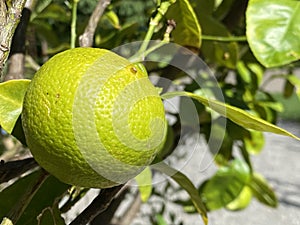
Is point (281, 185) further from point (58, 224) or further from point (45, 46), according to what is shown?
point (58, 224)

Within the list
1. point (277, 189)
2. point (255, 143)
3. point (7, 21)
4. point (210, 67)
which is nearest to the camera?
point (7, 21)

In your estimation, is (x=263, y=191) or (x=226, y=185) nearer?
(x=226, y=185)

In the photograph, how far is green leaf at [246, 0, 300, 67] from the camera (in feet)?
1.66

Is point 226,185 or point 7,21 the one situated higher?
point 7,21

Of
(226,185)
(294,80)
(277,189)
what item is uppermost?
(294,80)

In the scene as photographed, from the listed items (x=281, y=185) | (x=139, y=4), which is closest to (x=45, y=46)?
(x=281, y=185)

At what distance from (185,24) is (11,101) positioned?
8.4 inches

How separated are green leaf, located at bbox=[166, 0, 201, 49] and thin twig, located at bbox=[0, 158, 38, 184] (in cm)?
19

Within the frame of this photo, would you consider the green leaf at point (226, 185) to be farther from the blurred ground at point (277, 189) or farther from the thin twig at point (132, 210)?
the blurred ground at point (277, 189)

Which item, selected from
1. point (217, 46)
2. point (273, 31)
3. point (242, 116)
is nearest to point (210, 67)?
point (217, 46)

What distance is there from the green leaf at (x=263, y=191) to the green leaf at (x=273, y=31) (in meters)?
0.75

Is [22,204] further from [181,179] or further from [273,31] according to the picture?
[273,31]

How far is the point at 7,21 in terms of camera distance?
35 cm

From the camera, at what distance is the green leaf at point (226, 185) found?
112cm
